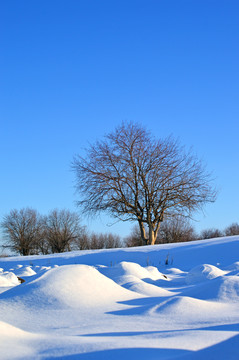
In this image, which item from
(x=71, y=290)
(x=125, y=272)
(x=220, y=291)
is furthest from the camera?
(x=125, y=272)

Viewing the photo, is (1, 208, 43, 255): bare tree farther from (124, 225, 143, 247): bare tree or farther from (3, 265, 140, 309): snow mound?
(3, 265, 140, 309): snow mound

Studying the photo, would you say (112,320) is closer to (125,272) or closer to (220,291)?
(220,291)

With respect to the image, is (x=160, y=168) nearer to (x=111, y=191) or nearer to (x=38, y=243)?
(x=111, y=191)

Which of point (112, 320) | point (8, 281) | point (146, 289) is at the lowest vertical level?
point (112, 320)

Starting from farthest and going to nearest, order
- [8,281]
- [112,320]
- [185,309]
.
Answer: [8,281] < [185,309] < [112,320]

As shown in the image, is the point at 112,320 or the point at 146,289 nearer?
the point at 112,320

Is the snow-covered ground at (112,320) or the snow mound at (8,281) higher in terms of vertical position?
the snow mound at (8,281)

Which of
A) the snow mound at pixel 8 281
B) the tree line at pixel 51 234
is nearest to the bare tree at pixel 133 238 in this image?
the tree line at pixel 51 234

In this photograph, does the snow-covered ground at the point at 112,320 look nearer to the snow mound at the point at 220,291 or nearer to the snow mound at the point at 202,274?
the snow mound at the point at 220,291

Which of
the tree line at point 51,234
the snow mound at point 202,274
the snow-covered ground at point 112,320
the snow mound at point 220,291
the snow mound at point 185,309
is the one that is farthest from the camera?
the tree line at point 51,234

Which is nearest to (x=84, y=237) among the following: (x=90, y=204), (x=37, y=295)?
(x=90, y=204)

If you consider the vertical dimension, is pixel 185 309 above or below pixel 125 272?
below

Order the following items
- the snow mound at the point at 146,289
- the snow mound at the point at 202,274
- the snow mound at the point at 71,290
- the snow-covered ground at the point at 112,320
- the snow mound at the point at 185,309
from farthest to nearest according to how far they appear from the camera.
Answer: the snow mound at the point at 202,274 < the snow mound at the point at 146,289 < the snow mound at the point at 71,290 < the snow mound at the point at 185,309 < the snow-covered ground at the point at 112,320

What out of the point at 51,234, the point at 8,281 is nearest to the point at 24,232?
the point at 51,234
